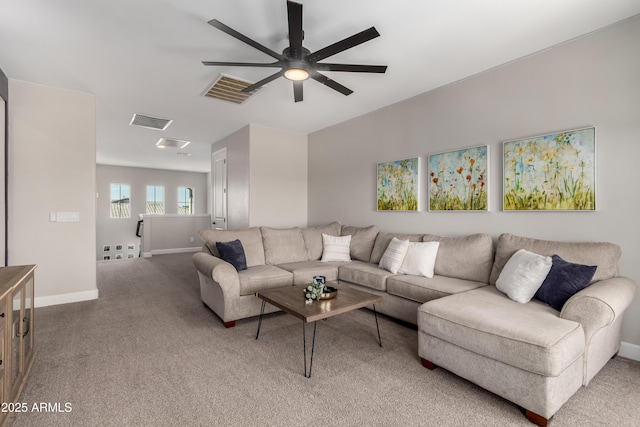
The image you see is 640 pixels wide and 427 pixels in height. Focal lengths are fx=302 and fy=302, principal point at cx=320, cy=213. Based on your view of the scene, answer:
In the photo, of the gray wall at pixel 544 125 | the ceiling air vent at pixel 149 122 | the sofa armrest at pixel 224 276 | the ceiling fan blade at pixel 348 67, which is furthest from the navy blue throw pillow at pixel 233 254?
the ceiling air vent at pixel 149 122

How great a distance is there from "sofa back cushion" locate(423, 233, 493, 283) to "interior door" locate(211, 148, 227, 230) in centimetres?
409

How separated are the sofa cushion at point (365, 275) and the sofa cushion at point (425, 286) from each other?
0.10 m

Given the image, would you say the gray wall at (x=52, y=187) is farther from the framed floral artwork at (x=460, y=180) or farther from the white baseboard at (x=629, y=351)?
the white baseboard at (x=629, y=351)

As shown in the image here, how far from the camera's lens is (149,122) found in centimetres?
491

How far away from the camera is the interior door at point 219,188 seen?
591 cm

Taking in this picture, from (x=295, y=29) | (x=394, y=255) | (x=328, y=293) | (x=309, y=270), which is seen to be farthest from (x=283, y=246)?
(x=295, y=29)

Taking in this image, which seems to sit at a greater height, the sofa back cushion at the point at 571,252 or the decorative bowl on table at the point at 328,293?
the sofa back cushion at the point at 571,252

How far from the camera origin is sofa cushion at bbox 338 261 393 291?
125 inches

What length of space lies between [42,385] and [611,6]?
183 inches

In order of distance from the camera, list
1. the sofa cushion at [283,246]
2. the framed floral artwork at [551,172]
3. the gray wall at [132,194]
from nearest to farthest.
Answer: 1. the framed floral artwork at [551,172]
2. the sofa cushion at [283,246]
3. the gray wall at [132,194]

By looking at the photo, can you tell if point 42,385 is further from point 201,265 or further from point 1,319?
point 201,265

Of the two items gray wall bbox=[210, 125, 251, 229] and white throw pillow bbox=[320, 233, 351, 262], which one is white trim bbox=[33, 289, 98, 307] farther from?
white throw pillow bbox=[320, 233, 351, 262]

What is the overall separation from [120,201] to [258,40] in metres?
9.54

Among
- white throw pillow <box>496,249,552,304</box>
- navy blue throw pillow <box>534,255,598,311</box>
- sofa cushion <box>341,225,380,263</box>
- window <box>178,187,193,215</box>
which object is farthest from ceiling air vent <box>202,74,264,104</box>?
window <box>178,187,193,215</box>
